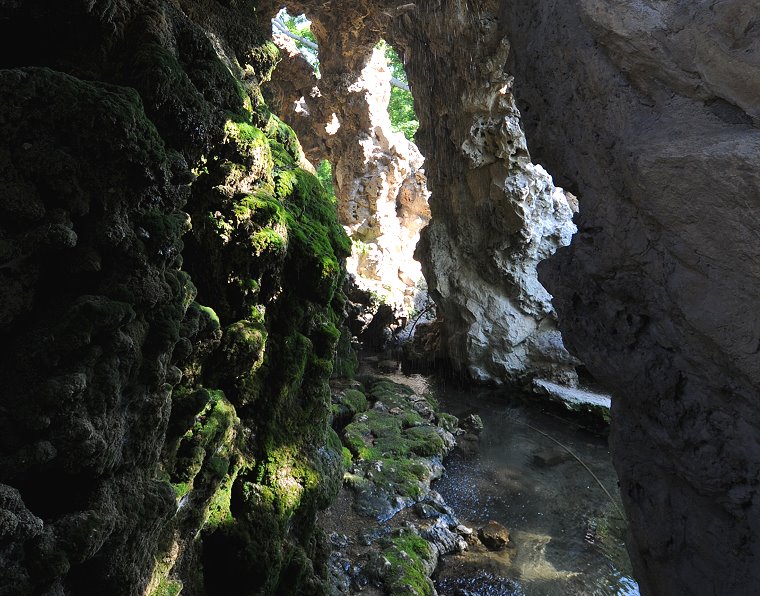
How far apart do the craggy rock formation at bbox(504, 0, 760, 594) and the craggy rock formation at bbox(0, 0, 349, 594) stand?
1879 mm

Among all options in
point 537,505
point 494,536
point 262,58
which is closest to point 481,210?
point 537,505

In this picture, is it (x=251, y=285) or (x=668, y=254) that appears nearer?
(x=668, y=254)

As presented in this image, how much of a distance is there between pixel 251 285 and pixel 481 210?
10756 mm

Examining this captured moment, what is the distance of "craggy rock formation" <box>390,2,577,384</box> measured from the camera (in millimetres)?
12547

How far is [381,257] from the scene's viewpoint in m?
19.8

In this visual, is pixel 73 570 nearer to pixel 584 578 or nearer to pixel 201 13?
pixel 201 13

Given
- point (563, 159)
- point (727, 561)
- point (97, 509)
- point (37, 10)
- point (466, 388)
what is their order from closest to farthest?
point (97, 509) < point (37, 10) < point (727, 561) < point (563, 159) < point (466, 388)

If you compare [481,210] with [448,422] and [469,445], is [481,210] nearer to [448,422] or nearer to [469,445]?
[448,422]

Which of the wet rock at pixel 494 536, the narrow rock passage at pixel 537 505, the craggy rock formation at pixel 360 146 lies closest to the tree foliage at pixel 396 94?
the craggy rock formation at pixel 360 146

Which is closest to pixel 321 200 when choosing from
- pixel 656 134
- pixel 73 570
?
pixel 656 134

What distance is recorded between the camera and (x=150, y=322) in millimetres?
2684

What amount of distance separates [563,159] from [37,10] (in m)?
3.22

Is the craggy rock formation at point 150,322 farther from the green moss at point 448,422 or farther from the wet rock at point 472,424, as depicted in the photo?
the wet rock at point 472,424

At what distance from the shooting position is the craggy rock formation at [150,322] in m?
2.15
